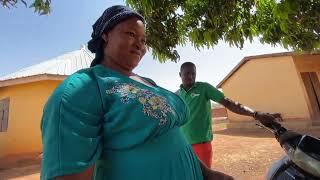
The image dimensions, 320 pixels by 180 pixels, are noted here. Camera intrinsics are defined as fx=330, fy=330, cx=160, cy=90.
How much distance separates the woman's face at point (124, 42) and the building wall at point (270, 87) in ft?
46.8

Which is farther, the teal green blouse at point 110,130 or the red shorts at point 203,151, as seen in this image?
the red shorts at point 203,151

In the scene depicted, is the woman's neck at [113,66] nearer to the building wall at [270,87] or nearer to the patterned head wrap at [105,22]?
the patterned head wrap at [105,22]

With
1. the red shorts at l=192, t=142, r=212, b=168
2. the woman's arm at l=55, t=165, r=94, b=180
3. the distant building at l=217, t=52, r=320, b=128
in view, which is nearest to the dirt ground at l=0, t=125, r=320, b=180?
the distant building at l=217, t=52, r=320, b=128

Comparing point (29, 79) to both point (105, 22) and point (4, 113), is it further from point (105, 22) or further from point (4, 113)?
point (105, 22)

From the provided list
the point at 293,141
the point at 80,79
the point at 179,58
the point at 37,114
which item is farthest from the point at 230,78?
the point at 80,79

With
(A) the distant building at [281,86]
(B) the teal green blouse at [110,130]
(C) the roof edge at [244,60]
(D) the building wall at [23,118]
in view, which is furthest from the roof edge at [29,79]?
(B) the teal green blouse at [110,130]

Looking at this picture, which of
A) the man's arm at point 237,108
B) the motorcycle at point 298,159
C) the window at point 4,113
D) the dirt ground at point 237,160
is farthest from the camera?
the window at point 4,113

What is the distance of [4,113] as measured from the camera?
41.7ft

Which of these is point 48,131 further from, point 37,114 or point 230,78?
point 230,78

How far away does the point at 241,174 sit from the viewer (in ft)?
23.4

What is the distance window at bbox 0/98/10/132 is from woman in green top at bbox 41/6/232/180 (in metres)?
12.3

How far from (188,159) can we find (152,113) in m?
0.32

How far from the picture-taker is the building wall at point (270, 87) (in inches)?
575

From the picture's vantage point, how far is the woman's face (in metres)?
1.43
